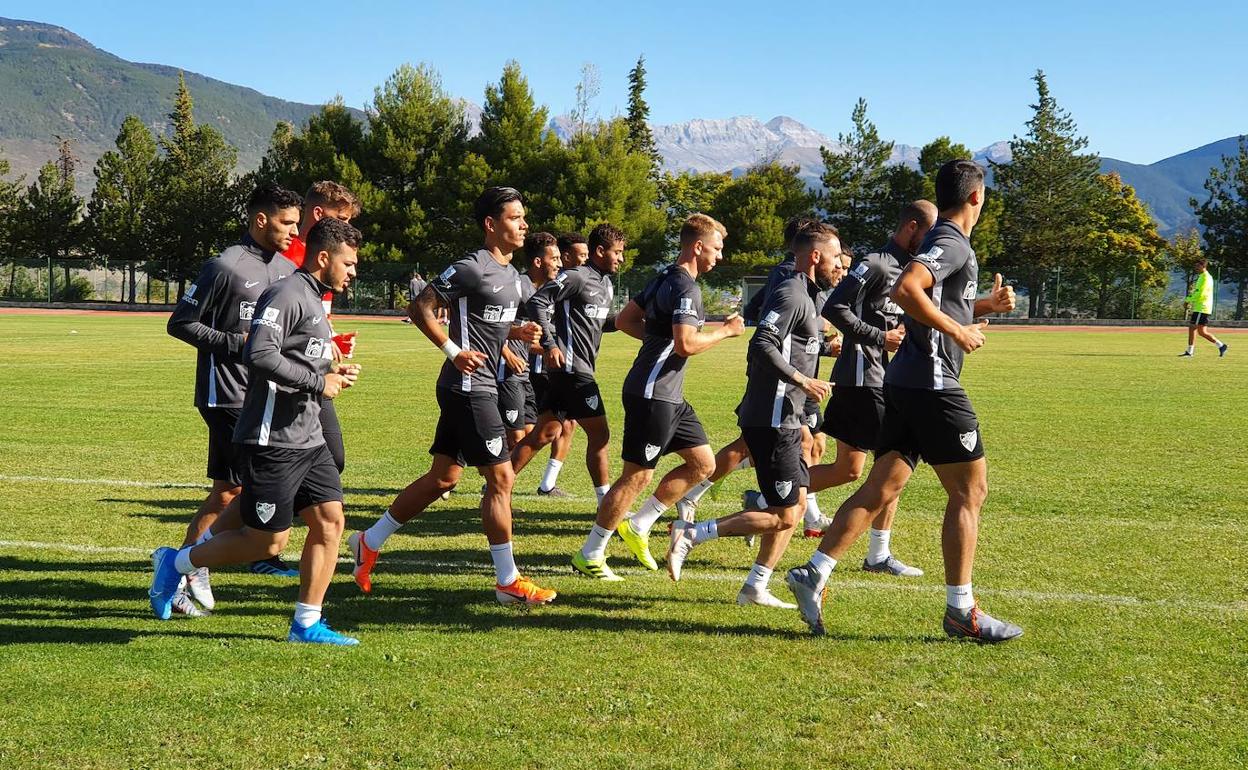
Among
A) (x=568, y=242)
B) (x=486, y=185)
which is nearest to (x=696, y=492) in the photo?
(x=568, y=242)

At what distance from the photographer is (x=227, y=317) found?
6062 mm

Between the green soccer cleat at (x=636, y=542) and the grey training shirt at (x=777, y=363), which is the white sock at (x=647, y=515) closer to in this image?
the green soccer cleat at (x=636, y=542)

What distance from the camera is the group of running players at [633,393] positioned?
199 inches

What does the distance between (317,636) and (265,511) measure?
66cm

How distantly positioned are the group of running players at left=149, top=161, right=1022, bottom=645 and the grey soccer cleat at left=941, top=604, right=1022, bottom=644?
0.02 meters

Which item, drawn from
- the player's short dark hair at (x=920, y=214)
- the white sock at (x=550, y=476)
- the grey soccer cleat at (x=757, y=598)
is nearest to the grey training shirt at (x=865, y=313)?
the player's short dark hair at (x=920, y=214)

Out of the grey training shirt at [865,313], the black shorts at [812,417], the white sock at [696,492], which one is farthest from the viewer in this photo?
the white sock at [696,492]

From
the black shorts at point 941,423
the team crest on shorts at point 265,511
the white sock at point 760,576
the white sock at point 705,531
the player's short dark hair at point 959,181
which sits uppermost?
the player's short dark hair at point 959,181

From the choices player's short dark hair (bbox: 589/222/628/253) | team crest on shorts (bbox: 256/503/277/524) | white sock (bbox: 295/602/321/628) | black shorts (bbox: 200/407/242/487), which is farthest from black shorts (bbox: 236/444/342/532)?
player's short dark hair (bbox: 589/222/628/253)

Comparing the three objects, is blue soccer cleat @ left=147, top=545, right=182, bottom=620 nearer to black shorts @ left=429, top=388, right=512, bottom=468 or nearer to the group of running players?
the group of running players

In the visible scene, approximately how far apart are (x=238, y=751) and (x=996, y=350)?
2851cm

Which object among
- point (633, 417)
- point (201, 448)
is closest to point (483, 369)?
point (633, 417)

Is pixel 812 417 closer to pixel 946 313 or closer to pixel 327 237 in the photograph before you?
pixel 946 313

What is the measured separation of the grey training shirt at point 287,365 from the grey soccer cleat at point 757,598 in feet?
8.00
